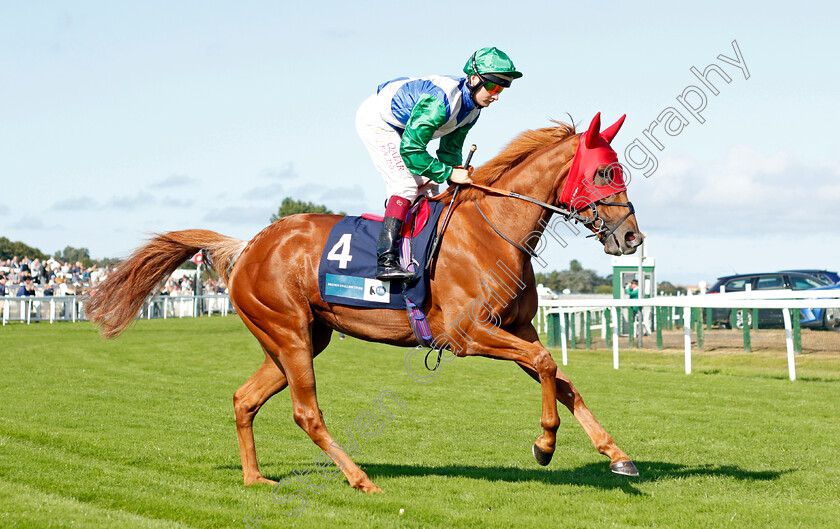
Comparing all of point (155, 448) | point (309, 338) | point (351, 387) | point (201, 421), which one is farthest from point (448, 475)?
point (351, 387)

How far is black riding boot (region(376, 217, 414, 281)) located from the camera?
16.6ft

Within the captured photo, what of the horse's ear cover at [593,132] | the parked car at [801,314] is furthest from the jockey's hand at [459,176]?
the parked car at [801,314]

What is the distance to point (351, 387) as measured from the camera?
35.1ft

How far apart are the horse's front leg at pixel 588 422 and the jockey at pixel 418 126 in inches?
36.5

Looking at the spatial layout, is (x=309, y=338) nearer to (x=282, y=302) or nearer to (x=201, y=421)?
(x=282, y=302)

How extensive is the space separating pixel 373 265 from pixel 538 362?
126 cm

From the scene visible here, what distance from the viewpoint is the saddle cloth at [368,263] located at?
510 cm

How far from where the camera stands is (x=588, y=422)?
4.70 meters

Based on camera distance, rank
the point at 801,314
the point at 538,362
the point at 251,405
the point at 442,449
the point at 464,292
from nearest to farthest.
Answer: the point at 538,362 → the point at 464,292 → the point at 251,405 → the point at 442,449 → the point at 801,314

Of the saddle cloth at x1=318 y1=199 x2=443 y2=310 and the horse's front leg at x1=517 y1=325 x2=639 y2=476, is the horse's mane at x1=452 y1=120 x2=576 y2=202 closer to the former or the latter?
the saddle cloth at x1=318 y1=199 x2=443 y2=310

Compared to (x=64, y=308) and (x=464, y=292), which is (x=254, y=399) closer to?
(x=464, y=292)

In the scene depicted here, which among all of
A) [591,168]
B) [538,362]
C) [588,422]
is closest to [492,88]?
[591,168]

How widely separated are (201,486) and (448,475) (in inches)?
62.5

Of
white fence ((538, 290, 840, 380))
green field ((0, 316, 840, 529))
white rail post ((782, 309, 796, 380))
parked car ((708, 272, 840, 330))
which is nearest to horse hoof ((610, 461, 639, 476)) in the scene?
green field ((0, 316, 840, 529))
